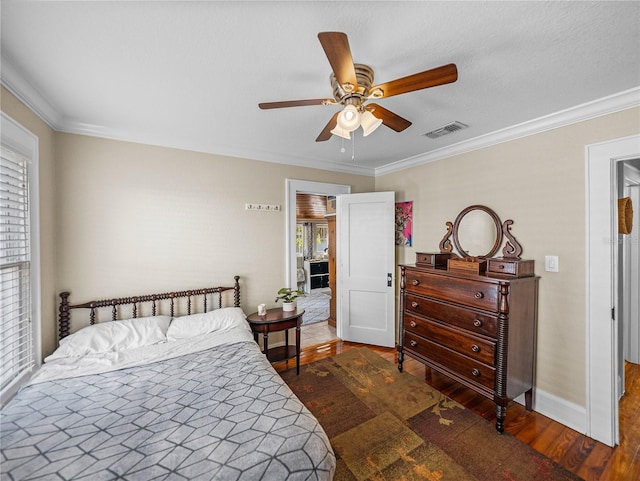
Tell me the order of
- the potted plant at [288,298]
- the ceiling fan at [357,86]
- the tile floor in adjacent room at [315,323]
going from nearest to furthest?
1. the ceiling fan at [357,86]
2. the potted plant at [288,298]
3. the tile floor in adjacent room at [315,323]

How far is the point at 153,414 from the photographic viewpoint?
135 centimetres

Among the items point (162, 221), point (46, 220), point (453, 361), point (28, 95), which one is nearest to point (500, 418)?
Answer: point (453, 361)

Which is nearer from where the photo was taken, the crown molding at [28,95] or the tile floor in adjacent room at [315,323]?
the crown molding at [28,95]

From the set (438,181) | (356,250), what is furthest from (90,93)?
(438,181)

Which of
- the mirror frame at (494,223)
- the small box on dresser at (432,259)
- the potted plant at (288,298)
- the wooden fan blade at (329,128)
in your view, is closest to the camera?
the wooden fan blade at (329,128)

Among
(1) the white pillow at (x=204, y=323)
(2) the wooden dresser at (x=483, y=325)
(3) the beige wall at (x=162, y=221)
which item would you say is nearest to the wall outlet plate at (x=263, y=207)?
(3) the beige wall at (x=162, y=221)

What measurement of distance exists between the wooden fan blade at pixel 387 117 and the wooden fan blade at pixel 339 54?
212 millimetres

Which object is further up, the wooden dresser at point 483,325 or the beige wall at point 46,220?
the beige wall at point 46,220

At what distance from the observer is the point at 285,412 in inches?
52.7

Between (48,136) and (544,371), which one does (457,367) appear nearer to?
(544,371)

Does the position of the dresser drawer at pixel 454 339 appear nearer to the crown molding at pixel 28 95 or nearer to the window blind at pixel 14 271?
the window blind at pixel 14 271

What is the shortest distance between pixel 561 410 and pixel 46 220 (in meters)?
4.50

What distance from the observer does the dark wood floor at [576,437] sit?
1.71 metres

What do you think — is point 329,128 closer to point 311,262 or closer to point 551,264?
point 551,264
